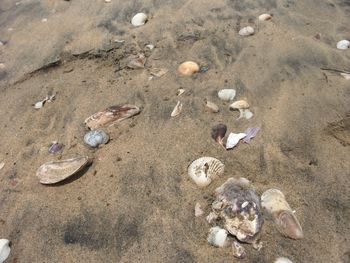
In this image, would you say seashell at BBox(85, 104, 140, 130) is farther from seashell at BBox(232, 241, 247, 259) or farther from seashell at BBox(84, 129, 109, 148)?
seashell at BBox(232, 241, 247, 259)

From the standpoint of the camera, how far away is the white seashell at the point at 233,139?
2857 millimetres

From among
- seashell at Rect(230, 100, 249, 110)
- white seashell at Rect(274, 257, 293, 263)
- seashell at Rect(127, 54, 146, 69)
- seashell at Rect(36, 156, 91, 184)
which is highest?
seashell at Rect(127, 54, 146, 69)

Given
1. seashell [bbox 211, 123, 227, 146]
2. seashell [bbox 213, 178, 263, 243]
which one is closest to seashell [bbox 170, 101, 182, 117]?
seashell [bbox 211, 123, 227, 146]

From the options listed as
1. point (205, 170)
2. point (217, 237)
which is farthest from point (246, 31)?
point (217, 237)

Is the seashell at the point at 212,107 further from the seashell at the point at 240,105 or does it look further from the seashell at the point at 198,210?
the seashell at the point at 198,210

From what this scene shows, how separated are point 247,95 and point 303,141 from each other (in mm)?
640

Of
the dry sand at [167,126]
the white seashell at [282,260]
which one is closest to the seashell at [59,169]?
the dry sand at [167,126]

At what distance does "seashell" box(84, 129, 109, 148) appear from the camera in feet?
9.72

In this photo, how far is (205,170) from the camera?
105 inches

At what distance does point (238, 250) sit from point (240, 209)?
256 mm

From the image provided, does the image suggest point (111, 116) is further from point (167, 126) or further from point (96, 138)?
point (167, 126)

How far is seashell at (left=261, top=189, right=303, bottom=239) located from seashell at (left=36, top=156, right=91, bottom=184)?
130cm

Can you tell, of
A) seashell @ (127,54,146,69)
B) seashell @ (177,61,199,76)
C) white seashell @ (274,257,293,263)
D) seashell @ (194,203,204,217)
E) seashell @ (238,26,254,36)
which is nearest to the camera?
white seashell @ (274,257,293,263)

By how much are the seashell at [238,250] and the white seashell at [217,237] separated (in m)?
0.06
